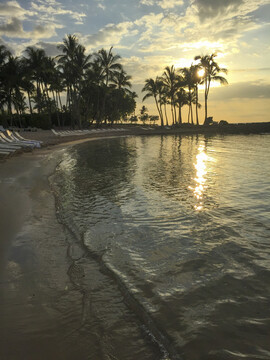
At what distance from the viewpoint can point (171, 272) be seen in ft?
10.2

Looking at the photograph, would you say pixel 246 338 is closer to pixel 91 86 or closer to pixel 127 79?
pixel 91 86

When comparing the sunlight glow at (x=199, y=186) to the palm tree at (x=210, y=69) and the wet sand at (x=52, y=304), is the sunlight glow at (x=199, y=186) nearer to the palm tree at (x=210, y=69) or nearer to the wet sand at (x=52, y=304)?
the wet sand at (x=52, y=304)

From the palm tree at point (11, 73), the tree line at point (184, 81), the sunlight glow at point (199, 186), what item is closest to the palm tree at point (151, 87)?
the tree line at point (184, 81)

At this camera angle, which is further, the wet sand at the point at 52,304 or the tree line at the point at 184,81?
the tree line at the point at 184,81

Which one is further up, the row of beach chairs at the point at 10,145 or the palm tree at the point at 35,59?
the palm tree at the point at 35,59

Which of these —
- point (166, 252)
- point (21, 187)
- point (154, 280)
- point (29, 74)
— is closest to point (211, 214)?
point (166, 252)

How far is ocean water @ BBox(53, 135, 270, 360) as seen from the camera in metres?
2.09

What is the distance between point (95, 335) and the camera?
2104mm

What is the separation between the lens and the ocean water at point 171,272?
2.09 meters

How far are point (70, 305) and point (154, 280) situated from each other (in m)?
0.98

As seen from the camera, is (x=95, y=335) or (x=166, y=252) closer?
(x=95, y=335)

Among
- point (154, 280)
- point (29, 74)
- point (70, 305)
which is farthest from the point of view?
point (29, 74)

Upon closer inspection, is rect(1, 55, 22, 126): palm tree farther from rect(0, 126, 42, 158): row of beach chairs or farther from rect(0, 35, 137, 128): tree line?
rect(0, 126, 42, 158): row of beach chairs

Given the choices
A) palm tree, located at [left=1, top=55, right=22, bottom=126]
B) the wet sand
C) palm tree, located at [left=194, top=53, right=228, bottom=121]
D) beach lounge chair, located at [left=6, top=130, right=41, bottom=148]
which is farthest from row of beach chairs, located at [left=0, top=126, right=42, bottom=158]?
palm tree, located at [left=194, top=53, right=228, bottom=121]
